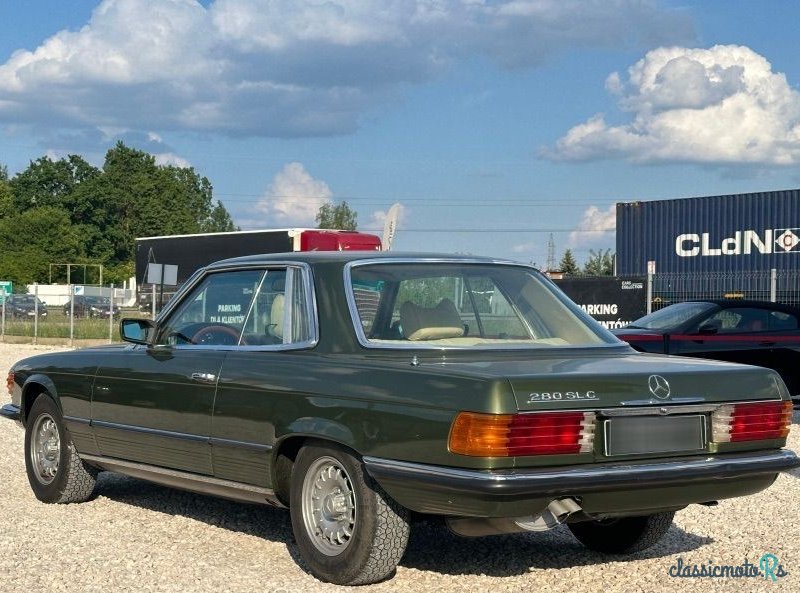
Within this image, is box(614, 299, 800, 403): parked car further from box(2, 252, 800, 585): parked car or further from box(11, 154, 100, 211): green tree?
box(11, 154, 100, 211): green tree

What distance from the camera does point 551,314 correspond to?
6.45m

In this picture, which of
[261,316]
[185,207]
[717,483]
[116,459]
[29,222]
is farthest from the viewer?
[185,207]

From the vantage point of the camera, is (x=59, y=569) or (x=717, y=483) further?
(x=59, y=569)

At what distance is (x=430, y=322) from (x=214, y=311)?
1.56 metres

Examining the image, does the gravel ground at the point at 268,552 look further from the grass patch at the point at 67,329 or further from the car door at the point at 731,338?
the grass patch at the point at 67,329

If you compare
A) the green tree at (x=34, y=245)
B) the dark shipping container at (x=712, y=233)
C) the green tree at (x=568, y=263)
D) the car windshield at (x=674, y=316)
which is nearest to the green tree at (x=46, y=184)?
the green tree at (x=34, y=245)

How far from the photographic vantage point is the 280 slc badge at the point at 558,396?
4.96 meters

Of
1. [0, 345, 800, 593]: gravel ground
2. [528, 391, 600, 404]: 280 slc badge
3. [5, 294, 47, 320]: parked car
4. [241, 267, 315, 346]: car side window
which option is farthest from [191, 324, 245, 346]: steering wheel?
[5, 294, 47, 320]: parked car

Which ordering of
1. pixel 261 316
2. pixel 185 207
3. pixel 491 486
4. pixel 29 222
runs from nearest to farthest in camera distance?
pixel 491 486 < pixel 261 316 < pixel 29 222 < pixel 185 207

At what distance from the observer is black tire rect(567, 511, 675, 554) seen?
6324mm

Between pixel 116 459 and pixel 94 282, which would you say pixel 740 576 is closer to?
pixel 116 459

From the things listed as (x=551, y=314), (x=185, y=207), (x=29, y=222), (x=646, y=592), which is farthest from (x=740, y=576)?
(x=185, y=207)

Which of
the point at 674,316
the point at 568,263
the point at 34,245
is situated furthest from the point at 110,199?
the point at 674,316

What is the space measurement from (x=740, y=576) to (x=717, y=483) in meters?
0.83
